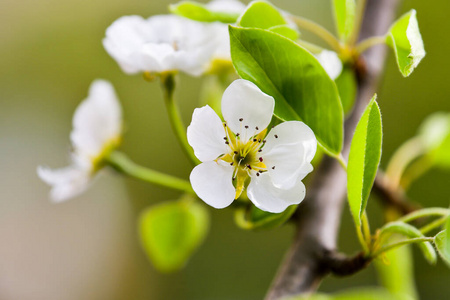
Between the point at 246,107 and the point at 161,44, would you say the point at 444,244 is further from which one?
the point at 161,44

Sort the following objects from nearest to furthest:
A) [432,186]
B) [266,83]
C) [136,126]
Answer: [266,83], [432,186], [136,126]

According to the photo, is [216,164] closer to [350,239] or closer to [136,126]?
[350,239]

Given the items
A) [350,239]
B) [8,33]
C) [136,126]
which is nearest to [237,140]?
[350,239]

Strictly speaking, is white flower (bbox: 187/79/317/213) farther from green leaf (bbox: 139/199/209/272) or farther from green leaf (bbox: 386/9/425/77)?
green leaf (bbox: 139/199/209/272)

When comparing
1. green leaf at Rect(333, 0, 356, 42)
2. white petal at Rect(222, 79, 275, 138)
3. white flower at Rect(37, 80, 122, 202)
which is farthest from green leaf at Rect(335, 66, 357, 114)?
white flower at Rect(37, 80, 122, 202)

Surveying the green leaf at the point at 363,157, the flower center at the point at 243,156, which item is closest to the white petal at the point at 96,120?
the flower center at the point at 243,156

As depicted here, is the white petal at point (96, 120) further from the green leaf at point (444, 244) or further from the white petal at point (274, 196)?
the green leaf at point (444, 244)
